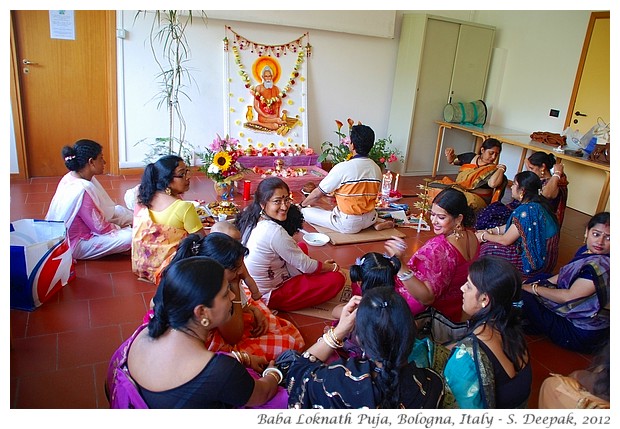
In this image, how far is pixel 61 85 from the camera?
492 cm

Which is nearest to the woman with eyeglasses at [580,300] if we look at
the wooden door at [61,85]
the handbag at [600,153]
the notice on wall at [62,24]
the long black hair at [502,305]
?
the long black hair at [502,305]

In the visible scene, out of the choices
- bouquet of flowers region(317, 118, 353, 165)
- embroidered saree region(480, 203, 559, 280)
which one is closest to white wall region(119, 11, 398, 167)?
bouquet of flowers region(317, 118, 353, 165)

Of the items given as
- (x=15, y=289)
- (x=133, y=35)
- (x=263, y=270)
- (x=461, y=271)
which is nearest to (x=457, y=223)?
(x=461, y=271)

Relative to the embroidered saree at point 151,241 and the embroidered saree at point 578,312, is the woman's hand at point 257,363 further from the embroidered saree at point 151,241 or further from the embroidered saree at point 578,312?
the embroidered saree at point 578,312

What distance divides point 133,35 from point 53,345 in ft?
12.2

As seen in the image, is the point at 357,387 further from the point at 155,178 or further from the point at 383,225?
the point at 383,225

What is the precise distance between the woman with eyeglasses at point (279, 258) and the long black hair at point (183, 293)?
44.9 inches

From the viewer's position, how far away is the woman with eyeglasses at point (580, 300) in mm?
2346

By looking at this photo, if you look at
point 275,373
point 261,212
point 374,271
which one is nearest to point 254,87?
point 261,212

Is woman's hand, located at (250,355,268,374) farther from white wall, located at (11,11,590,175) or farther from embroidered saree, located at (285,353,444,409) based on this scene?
white wall, located at (11,11,590,175)

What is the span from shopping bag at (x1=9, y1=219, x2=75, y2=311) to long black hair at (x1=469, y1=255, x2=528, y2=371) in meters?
2.25

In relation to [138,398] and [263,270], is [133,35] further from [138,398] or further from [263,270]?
[138,398]
